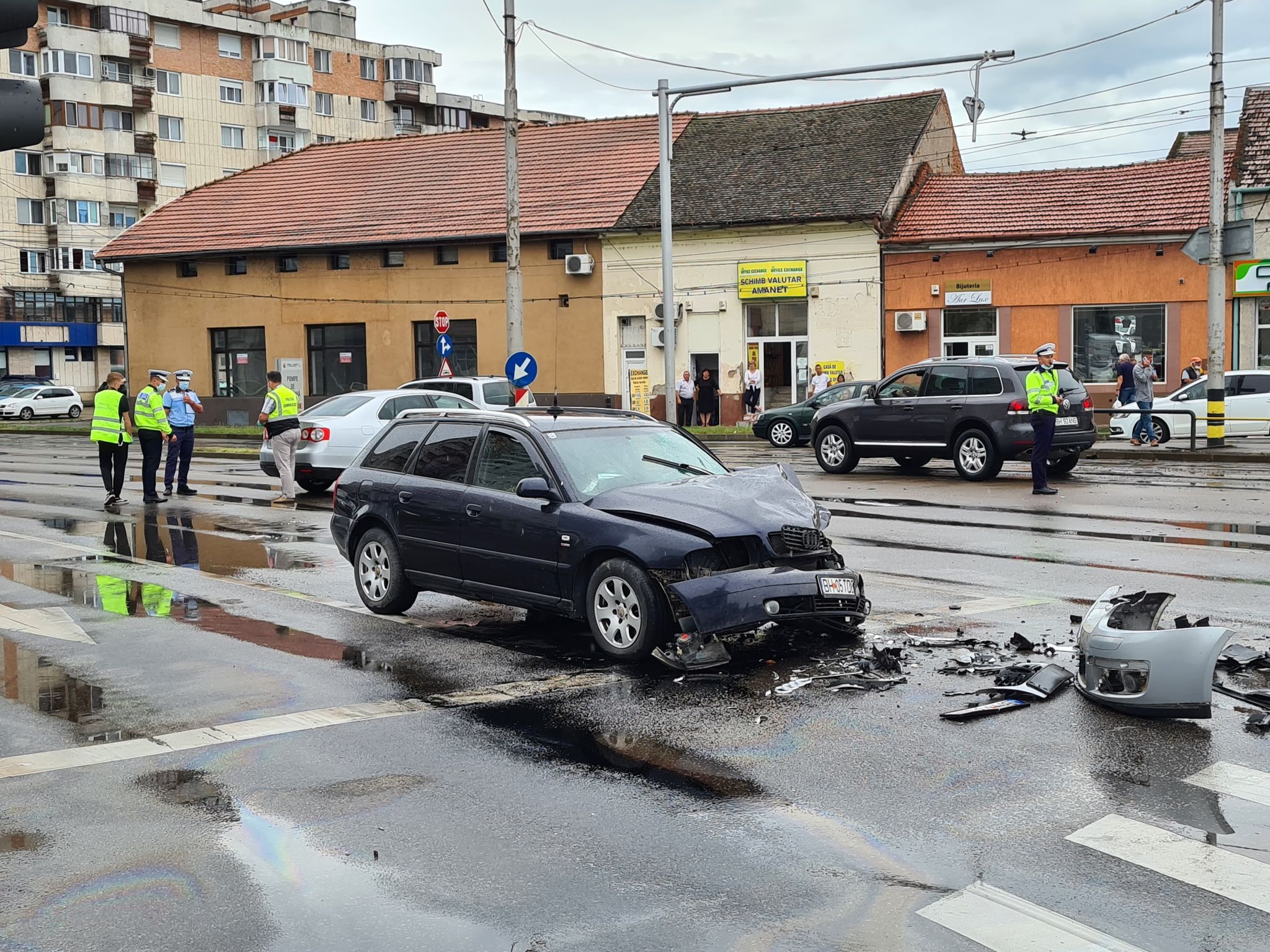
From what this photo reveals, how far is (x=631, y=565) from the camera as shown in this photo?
813cm

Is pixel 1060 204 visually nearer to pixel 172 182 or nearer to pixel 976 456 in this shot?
pixel 976 456

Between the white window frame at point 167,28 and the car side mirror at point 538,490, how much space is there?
244ft

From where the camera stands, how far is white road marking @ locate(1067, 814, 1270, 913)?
180 inches

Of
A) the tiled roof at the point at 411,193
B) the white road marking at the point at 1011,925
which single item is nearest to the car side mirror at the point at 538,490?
the white road marking at the point at 1011,925

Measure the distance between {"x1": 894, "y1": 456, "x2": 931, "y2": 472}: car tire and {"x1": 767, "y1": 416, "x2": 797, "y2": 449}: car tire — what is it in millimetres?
6258

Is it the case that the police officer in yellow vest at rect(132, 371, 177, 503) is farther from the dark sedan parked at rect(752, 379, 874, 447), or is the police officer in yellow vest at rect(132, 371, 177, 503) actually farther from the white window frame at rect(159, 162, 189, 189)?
the white window frame at rect(159, 162, 189, 189)

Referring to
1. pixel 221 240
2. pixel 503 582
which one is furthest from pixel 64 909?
pixel 221 240

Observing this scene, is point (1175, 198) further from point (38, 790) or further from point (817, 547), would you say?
point (38, 790)

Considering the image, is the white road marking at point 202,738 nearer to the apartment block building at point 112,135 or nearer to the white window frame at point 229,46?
the apartment block building at point 112,135

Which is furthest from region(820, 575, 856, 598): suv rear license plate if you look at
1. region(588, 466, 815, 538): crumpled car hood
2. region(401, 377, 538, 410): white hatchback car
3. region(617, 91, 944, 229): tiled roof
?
region(617, 91, 944, 229): tiled roof

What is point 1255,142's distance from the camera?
34688 millimetres

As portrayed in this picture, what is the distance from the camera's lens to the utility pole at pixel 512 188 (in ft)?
86.0

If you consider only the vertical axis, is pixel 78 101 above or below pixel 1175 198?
above

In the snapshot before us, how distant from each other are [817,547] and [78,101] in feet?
239
